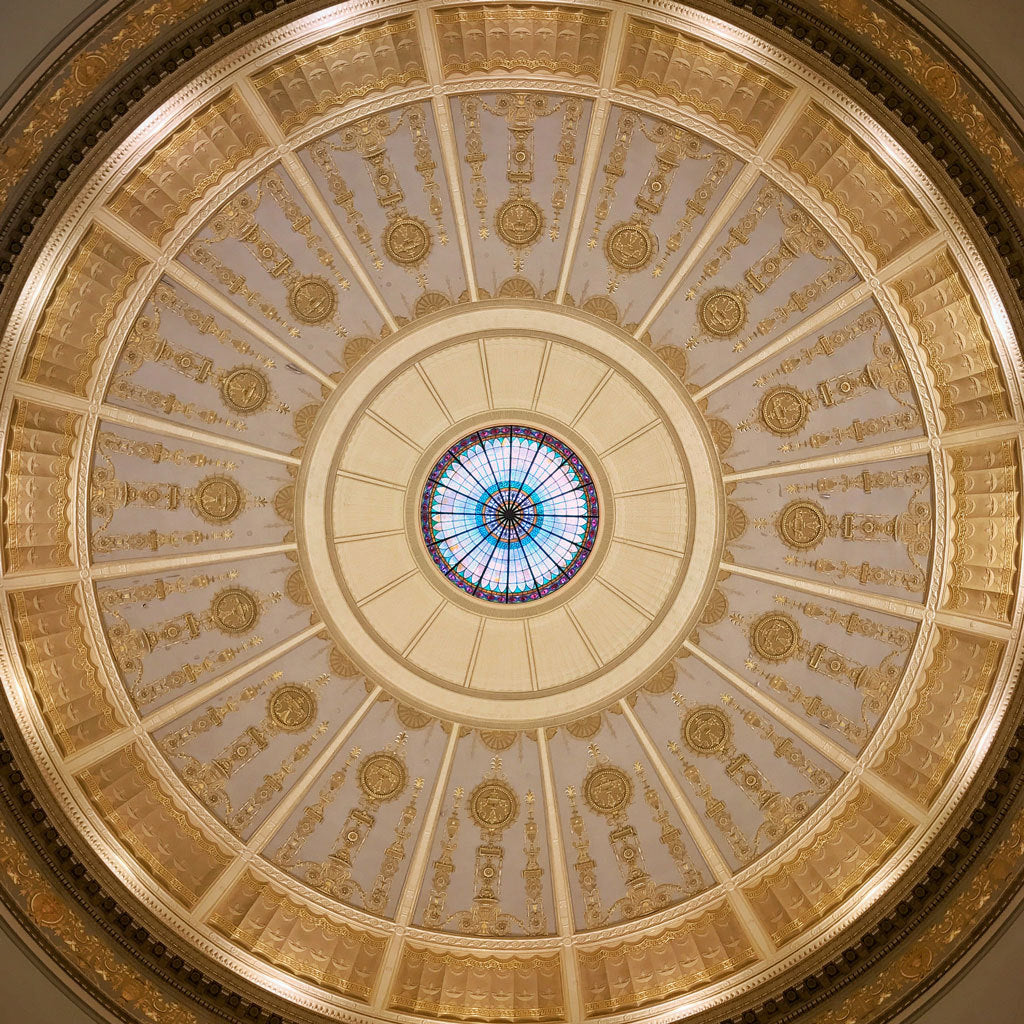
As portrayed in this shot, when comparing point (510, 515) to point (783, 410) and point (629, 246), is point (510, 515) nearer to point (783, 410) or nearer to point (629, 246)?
point (783, 410)

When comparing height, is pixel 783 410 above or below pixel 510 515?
above

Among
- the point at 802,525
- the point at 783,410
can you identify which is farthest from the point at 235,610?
the point at 783,410

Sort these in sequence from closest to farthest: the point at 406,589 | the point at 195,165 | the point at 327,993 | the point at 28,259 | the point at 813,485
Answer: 1. the point at 28,259
2. the point at 195,165
3. the point at 327,993
4. the point at 813,485
5. the point at 406,589

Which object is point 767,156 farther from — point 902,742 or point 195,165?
point 902,742

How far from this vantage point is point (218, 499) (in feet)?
62.2

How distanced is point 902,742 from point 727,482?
560 cm

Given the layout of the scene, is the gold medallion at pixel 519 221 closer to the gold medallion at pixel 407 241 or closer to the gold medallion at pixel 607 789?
the gold medallion at pixel 407 241

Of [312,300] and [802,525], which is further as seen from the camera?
[802,525]

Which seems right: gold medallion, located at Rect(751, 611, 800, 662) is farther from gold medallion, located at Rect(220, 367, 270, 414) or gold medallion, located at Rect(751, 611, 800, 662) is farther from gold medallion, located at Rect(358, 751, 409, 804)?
gold medallion, located at Rect(220, 367, 270, 414)

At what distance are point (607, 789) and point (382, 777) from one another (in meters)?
4.40

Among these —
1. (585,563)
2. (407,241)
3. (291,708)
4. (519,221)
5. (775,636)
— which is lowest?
(291,708)

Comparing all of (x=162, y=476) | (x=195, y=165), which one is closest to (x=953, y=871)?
(x=162, y=476)

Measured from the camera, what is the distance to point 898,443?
1775cm

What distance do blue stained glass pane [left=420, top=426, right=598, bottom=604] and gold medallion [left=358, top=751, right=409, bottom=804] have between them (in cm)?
373
